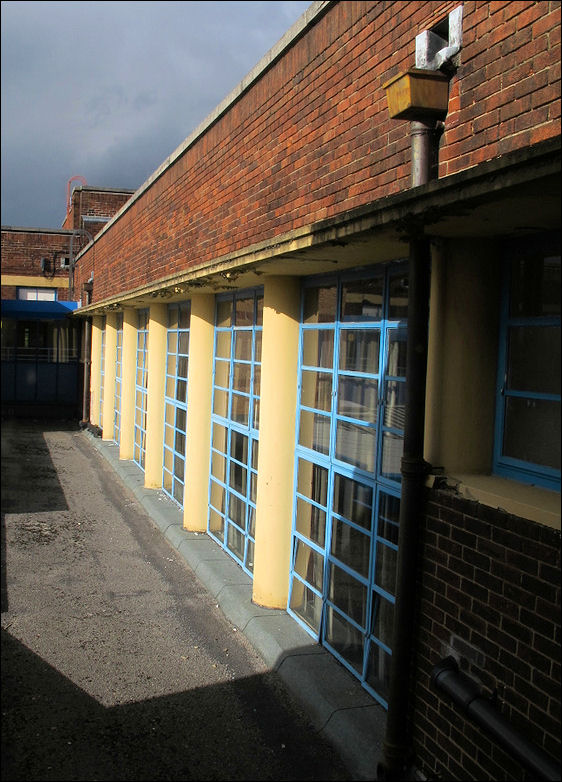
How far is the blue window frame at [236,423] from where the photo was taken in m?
8.00

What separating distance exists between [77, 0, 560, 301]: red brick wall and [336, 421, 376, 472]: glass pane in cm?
157

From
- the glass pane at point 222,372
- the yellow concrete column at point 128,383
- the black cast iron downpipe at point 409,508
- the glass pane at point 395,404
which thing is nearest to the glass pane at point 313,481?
the glass pane at point 395,404

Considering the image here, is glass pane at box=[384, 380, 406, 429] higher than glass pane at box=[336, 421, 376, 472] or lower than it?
higher

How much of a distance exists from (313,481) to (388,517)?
141cm

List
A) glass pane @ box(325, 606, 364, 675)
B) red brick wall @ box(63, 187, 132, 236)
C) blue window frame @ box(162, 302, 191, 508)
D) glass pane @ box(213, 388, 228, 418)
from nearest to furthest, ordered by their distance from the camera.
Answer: glass pane @ box(325, 606, 364, 675) → glass pane @ box(213, 388, 228, 418) → blue window frame @ box(162, 302, 191, 508) → red brick wall @ box(63, 187, 132, 236)

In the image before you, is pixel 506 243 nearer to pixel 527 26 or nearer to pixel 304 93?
pixel 527 26

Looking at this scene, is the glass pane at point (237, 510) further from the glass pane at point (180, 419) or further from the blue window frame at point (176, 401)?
the glass pane at point (180, 419)

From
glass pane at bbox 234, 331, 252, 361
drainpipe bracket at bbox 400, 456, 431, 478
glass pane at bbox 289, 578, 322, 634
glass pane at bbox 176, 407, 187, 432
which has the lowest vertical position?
glass pane at bbox 289, 578, 322, 634

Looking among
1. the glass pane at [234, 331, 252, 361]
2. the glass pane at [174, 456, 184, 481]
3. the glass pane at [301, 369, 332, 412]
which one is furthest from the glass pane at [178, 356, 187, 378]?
the glass pane at [301, 369, 332, 412]

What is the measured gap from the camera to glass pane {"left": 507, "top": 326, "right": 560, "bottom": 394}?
11.5ft

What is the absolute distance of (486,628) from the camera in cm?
357

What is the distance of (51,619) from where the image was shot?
265 inches

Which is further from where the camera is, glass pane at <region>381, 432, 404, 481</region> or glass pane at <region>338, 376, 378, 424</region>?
glass pane at <region>338, 376, 378, 424</region>

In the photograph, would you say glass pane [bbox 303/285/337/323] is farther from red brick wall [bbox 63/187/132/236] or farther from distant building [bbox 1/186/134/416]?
red brick wall [bbox 63/187/132/236]
